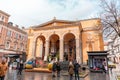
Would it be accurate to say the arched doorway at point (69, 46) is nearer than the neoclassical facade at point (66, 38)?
No

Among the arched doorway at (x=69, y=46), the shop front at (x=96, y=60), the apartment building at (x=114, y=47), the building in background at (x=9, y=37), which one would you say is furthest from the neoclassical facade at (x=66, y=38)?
the building in background at (x=9, y=37)

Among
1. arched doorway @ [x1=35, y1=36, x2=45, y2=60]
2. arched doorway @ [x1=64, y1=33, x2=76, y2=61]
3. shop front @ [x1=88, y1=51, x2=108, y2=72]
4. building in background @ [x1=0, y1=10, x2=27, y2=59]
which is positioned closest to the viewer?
shop front @ [x1=88, y1=51, x2=108, y2=72]

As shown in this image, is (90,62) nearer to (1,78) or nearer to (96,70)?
(96,70)

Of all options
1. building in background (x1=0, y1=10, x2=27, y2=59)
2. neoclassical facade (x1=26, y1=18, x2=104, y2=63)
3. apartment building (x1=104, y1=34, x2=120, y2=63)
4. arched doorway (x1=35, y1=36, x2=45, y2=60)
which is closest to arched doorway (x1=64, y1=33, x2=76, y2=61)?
neoclassical facade (x1=26, y1=18, x2=104, y2=63)

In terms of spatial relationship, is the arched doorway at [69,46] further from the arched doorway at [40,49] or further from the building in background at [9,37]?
the building in background at [9,37]

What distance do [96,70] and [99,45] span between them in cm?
933

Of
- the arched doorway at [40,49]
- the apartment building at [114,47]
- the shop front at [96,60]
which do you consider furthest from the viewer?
the arched doorway at [40,49]

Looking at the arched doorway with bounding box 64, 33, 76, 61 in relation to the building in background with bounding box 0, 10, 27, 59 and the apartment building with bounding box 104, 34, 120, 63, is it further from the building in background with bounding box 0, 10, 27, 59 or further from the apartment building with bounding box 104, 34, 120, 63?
the building in background with bounding box 0, 10, 27, 59

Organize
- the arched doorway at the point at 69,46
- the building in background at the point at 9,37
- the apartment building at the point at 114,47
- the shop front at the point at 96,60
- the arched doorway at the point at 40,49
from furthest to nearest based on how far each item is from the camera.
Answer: the building in background at the point at 9,37 → the arched doorway at the point at 40,49 → the arched doorway at the point at 69,46 → the apartment building at the point at 114,47 → the shop front at the point at 96,60

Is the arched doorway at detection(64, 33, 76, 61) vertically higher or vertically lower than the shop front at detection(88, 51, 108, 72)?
→ higher

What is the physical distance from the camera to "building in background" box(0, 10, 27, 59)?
36062 mm

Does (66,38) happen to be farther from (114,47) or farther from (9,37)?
(114,47)

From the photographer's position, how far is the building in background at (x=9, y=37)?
118 feet

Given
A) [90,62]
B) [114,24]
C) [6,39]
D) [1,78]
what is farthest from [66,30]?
[6,39]
